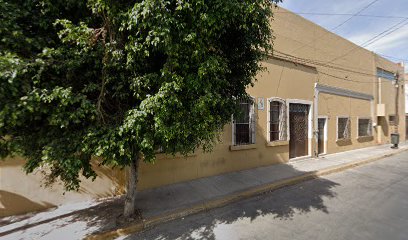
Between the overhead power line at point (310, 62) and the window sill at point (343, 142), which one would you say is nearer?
the overhead power line at point (310, 62)

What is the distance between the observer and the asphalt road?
12.9 feet

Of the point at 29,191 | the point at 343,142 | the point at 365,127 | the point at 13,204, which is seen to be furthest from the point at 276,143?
the point at 365,127

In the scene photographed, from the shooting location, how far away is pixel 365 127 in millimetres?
14211

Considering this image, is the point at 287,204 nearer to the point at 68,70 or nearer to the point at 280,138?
the point at 280,138

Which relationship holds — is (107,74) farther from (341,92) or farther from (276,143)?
(341,92)

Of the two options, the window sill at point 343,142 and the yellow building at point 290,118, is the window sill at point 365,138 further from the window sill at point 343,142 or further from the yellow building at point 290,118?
the window sill at point 343,142

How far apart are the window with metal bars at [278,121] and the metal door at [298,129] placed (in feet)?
2.08

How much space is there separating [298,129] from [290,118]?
833 millimetres

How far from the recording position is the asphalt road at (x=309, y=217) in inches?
155

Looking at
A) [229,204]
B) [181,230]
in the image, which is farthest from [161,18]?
[229,204]

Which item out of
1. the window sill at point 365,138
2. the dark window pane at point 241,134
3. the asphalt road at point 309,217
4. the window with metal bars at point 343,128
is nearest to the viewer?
the asphalt road at point 309,217

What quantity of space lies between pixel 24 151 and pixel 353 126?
15.2m

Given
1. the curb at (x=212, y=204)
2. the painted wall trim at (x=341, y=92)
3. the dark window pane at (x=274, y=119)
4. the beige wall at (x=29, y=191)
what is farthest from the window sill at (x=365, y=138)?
the beige wall at (x=29, y=191)

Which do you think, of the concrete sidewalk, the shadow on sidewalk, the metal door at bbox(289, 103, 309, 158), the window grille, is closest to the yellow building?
the metal door at bbox(289, 103, 309, 158)
